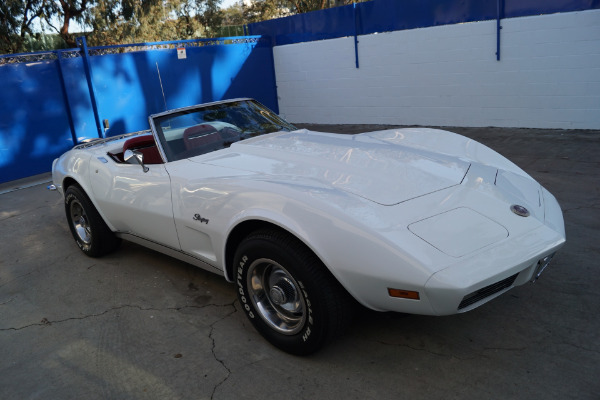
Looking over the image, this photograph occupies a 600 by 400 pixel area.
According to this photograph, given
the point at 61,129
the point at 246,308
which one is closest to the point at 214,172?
the point at 246,308

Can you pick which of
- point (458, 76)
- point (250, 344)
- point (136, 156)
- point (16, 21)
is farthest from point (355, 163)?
point (16, 21)

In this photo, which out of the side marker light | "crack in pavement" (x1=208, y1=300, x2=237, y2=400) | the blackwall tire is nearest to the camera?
the side marker light

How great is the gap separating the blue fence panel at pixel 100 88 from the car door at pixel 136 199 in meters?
5.89

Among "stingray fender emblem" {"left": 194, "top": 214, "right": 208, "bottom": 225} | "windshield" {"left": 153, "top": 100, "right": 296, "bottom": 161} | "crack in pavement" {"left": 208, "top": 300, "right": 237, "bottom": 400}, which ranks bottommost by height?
"crack in pavement" {"left": 208, "top": 300, "right": 237, "bottom": 400}

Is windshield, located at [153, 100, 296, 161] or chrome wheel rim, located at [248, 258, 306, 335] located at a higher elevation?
windshield, located at [153, 100, 296, 161]

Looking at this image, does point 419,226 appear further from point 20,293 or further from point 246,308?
point 20,293

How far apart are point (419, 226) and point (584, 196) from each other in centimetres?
364

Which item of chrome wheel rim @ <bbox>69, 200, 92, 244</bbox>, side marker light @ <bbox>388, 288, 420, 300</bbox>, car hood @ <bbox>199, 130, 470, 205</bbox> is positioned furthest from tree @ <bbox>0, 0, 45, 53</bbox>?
side marker light @ <bbox>388, 288, 420, 300</bbox>

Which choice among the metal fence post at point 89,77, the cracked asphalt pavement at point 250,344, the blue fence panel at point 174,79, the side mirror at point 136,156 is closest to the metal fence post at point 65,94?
the metal fence post at point 89,77

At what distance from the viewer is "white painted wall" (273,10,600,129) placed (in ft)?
27.2

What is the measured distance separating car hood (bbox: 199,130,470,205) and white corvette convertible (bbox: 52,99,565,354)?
0.01 meters

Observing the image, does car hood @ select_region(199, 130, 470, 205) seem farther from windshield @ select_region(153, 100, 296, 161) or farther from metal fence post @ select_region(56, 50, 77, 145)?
metal fence post @ select_region(56, 50, 77, 145)

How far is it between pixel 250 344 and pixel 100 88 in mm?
8655

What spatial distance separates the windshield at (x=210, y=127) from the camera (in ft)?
12.4
